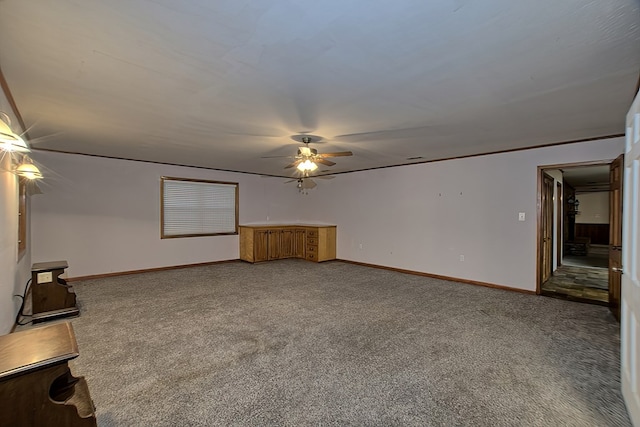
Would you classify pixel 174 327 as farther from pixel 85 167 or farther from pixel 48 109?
pixel 85 167

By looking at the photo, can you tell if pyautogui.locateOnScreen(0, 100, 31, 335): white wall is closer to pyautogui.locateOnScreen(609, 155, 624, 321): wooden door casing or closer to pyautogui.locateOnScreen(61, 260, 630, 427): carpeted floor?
pyautogui.locateOnScreen(61, 260, 630, 427): carpeted floor

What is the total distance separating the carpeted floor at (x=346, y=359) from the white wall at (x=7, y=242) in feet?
2.17

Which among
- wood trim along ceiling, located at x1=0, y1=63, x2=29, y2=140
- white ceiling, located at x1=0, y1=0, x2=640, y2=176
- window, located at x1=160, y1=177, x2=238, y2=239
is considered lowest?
window, located at x1=160, y1=177, x2=238, y2=239

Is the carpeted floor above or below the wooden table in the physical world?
below

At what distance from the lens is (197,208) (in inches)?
268

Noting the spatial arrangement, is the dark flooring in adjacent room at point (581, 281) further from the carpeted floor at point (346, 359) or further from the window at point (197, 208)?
the window at point (197, 208)

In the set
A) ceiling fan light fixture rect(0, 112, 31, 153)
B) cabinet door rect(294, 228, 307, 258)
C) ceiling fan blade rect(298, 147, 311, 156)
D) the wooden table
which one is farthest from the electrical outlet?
cabinet door rect(294, 228, 307, 258)

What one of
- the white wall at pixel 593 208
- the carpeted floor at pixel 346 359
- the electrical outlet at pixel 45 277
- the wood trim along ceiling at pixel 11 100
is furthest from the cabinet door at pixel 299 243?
the white wall at pixel 593 208

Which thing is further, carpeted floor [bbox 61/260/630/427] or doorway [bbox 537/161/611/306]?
doorway [bbox 537/161/611/306]

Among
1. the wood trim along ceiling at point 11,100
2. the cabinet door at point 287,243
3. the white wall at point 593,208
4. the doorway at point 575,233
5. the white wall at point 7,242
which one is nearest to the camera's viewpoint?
the wood trim along ceiling at point 11,100

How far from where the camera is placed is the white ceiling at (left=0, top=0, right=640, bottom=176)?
5.14 feet

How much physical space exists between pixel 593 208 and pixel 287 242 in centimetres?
1084

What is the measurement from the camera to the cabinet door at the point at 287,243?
766 centimetres

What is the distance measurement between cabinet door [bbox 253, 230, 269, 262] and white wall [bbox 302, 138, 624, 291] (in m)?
1.93
